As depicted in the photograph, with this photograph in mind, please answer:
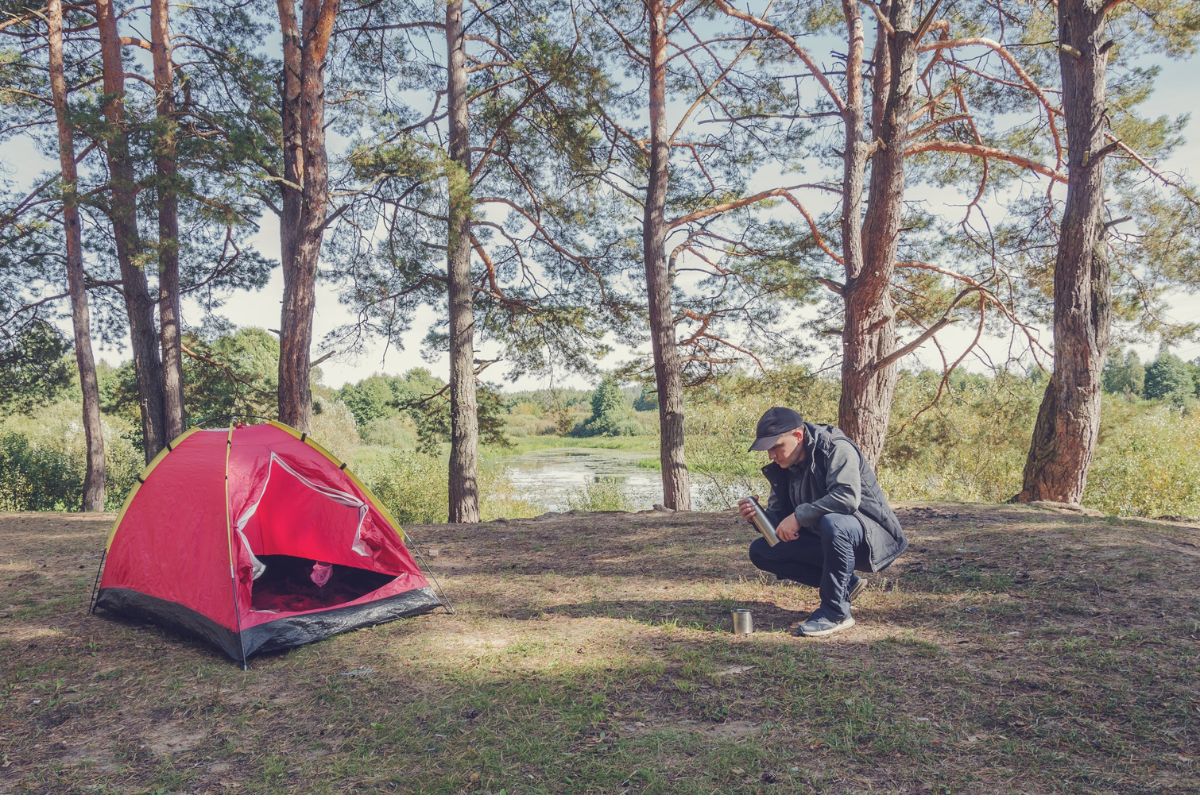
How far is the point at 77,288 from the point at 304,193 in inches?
216

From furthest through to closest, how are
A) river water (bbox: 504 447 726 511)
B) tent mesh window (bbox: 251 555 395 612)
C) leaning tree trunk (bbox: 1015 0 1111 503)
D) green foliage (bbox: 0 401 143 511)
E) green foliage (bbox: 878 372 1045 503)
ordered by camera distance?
river water (bbox: 504 447 726 511) → green foliage (bbox: 0 401 143 511) → green foliage (bbox: 878 372 1045 503) → leaning tree trunk (bbox: 1015 0 1111 503) → tent mesh window (bbox: 251 555 395 612)

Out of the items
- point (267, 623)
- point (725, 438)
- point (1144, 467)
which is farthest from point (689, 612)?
point (1144, 467)

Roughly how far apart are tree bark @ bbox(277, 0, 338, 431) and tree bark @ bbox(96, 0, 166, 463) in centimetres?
266

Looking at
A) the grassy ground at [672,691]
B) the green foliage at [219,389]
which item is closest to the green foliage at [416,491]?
the green foliage at [219,389]

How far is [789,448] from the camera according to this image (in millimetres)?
4016

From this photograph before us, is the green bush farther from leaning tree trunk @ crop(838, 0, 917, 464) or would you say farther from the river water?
leaning tree trunk @ crop(838, 0, 917, 464)

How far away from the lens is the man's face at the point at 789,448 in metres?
3.99

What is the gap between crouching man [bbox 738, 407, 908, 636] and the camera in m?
3.94

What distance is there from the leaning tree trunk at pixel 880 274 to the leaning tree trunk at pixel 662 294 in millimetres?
2437

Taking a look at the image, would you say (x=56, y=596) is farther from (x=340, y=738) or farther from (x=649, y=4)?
(x=649, y=4)

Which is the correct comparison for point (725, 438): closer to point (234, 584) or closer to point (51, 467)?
point (234, 584)

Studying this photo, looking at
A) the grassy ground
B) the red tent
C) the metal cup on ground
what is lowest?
the grassy ground

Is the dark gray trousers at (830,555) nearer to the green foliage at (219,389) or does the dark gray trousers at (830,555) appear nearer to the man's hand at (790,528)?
the man's hand at (790,528)

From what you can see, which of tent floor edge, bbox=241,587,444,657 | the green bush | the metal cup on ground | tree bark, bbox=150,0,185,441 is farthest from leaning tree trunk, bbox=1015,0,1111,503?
the green bush
